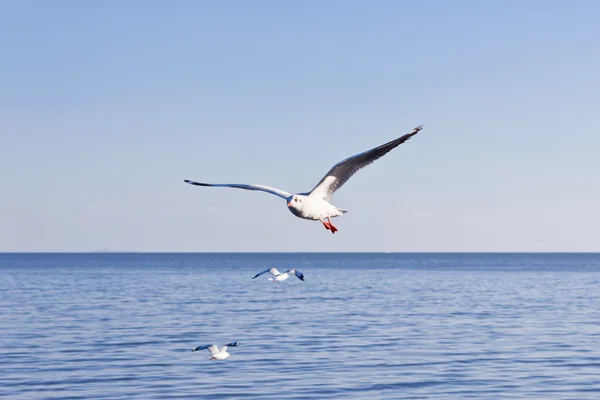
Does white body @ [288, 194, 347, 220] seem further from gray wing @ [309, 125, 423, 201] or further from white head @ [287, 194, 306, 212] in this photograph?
gray wing @ [309, 125, 423, 201]

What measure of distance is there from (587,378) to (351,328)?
15323mm

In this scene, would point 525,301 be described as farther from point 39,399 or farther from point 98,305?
point 39,399

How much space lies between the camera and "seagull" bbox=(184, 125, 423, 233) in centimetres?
1542

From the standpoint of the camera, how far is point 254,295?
7056 centimetres

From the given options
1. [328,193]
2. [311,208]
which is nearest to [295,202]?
[311,208]

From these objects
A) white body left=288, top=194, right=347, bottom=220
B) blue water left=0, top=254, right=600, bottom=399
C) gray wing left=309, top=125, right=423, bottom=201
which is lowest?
blue water left=0, top=254, right=600, bottom=399

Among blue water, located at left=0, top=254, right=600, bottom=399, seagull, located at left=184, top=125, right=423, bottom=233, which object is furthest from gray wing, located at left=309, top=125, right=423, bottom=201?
blue water, located at left=0, top=254, right=600, bottom=399

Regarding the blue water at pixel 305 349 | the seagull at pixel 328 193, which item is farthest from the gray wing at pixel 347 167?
the blue water at pixel 305 349

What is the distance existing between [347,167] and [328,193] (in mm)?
944

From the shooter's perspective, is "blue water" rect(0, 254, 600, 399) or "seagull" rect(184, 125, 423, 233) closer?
"seagull" rect(184, 125, 423, 233)

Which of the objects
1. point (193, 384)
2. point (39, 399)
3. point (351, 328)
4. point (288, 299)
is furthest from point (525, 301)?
point (39, 399)

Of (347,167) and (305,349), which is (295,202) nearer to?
(347,167)

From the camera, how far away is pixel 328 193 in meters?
16.7

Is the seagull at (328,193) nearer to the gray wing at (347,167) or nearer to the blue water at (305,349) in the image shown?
the gray wing at (347,167)
